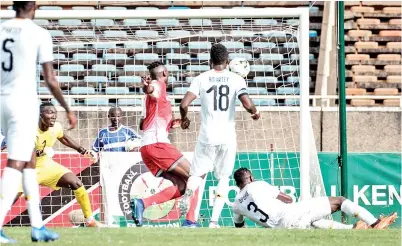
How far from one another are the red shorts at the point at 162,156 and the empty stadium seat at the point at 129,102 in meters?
4.79

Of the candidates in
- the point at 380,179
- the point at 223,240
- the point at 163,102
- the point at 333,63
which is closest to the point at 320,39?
the point at 333,63

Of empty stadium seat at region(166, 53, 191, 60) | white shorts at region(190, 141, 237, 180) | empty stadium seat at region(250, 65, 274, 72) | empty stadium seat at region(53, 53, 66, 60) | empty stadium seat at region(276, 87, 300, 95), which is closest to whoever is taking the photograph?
white shorts at region(190, 141, 237, 180)

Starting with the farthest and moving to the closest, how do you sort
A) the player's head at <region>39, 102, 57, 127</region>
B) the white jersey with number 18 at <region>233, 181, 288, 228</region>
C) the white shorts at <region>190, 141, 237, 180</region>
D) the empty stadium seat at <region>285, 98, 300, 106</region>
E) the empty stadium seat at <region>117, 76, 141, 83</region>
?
1. the empty stadium seat at <region>285, 98, 300, 106</region>
2. the empty stadium seat at <region>117, 76, 141, 83</region>
3. the player's head at <region>39, 102, 57, 127</region>
4. the white shorts at <region>190, 141, 237, 180</region>
5. the white jersey with number 18 at <region>233, 181, 288, 228</region>

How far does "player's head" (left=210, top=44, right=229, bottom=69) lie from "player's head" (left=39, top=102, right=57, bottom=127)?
213 cm

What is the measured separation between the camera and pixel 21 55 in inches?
342

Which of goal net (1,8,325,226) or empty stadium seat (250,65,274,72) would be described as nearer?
goal net (1,8,325,226)

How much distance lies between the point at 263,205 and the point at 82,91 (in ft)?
20.8

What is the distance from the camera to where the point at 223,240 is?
9.45 m

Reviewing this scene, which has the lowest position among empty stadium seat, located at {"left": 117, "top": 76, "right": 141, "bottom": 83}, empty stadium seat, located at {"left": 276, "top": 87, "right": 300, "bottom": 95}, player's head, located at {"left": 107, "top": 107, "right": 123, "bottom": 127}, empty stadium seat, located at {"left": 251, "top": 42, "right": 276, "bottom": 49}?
player's head, located at {"left": 107, "top": 107, "right": 123, "bottom": 127}

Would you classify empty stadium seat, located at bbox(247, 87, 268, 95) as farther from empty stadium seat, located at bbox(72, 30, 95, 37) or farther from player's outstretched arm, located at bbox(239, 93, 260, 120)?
player's outstretched arm, located at bbox(239, 93, 260, 120)

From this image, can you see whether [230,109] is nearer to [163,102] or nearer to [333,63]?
[163,102]

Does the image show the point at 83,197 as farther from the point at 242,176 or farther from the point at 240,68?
the point at 240,68

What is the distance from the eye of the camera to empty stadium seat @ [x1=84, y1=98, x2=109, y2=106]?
18.2 metres

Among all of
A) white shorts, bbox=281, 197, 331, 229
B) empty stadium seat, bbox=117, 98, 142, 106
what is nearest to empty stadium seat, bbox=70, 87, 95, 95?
empty stadium seat, bbox=117, 98, 142, 106
